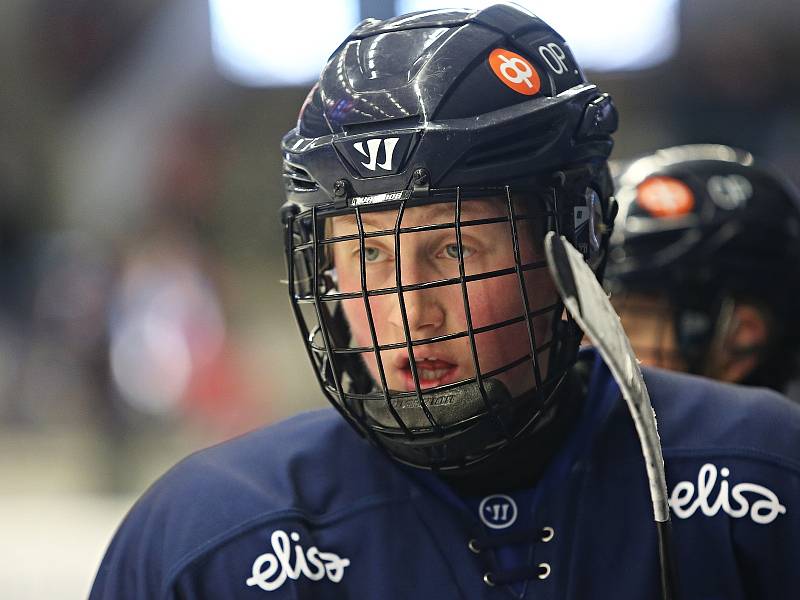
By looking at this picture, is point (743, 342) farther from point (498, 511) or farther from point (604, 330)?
point (604, 330)

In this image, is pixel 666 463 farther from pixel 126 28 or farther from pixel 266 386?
pixel 126 28

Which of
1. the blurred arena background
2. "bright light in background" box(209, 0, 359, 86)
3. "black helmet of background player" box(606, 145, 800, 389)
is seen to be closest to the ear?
"black helmet of background player" box(606, 145, 800, 389)

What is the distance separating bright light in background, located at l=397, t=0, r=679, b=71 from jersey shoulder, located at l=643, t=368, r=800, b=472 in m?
4.54

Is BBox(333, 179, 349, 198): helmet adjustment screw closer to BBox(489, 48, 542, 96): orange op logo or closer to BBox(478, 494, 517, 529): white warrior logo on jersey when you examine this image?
BBox(489, 48, 542, 96): orange op logo

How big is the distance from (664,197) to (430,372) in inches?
36.9

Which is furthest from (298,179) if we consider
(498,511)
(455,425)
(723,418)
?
(723,418)

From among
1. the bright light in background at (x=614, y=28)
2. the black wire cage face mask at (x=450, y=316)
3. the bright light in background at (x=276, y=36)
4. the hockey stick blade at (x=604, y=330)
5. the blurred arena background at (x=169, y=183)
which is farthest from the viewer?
the bright light in background at (x=276, y=36)

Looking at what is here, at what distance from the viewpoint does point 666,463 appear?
129 cm

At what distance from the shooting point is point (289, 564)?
1.20 metres

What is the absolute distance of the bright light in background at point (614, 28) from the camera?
5781 millimetres

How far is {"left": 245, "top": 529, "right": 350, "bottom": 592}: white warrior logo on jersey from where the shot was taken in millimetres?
1187

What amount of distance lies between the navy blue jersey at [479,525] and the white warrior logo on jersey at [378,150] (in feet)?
1.23

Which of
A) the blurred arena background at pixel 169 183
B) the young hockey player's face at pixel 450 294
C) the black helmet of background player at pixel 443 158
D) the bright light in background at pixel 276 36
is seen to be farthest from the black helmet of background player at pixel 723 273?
the bright light in background at pixel 276 36

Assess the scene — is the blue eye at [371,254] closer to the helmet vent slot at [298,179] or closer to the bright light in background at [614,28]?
the helmet vent slot at [298,179]
